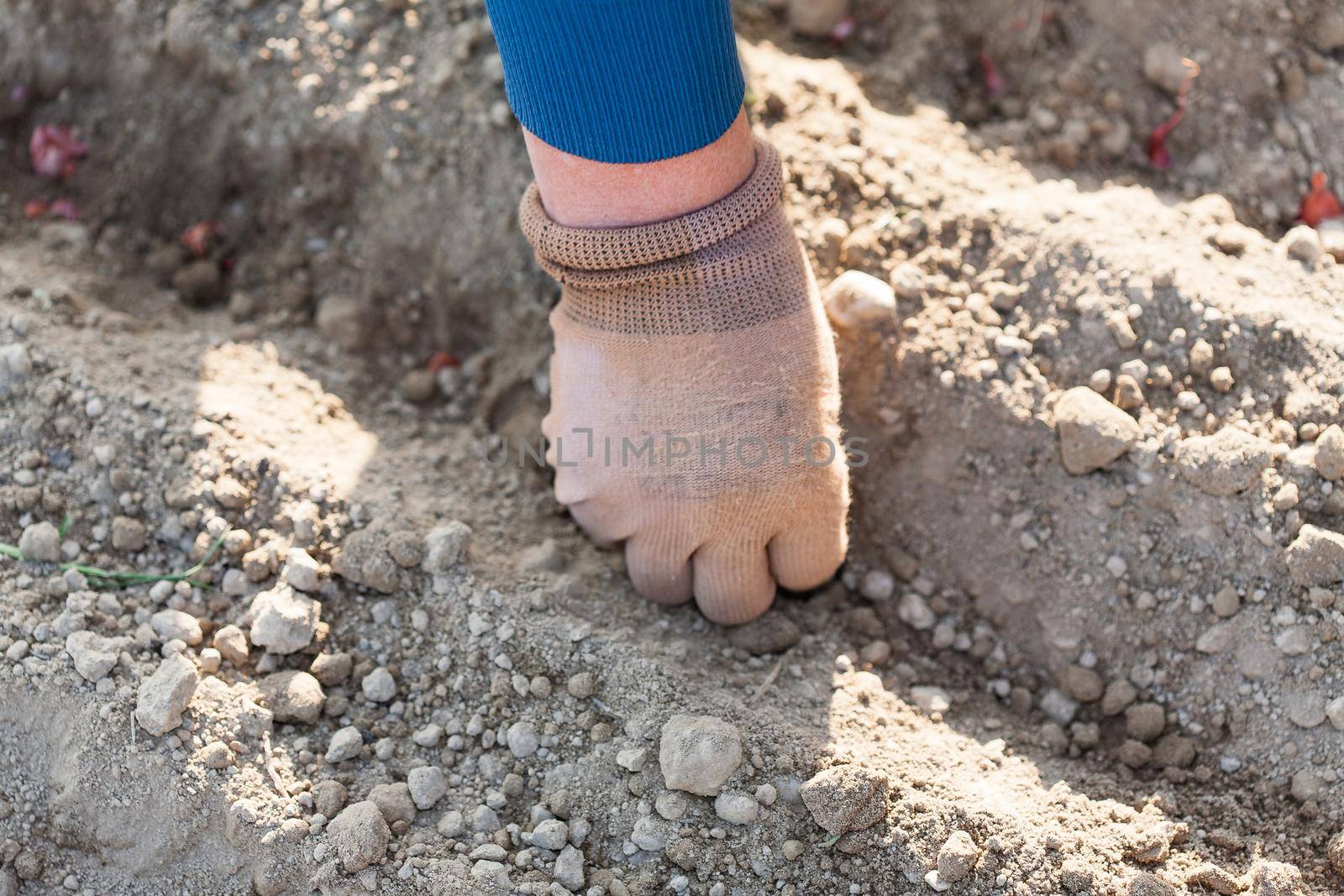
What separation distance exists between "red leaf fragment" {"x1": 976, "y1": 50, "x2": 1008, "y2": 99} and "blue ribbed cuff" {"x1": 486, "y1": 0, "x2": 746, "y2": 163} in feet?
2.87

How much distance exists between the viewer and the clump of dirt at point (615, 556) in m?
1.51

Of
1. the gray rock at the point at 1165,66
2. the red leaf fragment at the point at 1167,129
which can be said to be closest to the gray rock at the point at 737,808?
the red leaf fragment at the point at 1167,129

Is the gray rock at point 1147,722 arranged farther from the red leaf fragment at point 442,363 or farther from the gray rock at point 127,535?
the gray rock at point 127,535

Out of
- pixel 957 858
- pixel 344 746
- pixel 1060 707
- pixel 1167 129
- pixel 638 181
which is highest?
pixel 638 181

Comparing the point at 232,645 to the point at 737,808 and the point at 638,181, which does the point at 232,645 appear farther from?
the point at 638,181

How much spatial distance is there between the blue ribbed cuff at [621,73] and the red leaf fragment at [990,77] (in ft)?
2.87

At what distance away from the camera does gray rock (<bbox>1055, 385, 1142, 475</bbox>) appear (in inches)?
67.2

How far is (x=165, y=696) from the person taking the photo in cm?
151

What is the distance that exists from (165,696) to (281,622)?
18 centimetres

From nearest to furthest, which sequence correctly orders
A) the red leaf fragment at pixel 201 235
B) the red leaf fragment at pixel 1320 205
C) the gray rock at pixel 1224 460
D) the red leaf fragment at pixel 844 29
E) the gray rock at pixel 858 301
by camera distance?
1. the gray rock at pixel 1224 460
2. the gray rock at pixel 858 301
3. the red leaf fragment at pixel 1320 205
4. the red leaf fragment at pixel 201 235
5. the red leaf fragment at pixel 844 29

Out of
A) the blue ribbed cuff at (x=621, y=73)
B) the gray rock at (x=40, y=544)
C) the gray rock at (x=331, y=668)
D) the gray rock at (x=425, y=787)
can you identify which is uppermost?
the blue ribbed cuff at (x=621, y=73)

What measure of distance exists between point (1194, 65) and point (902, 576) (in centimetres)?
108

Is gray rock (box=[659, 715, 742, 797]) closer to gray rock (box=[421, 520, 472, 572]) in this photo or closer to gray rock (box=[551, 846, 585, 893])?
gray rock (box=[551, 846, 585, 893])

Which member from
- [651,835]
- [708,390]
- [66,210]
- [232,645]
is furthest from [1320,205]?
[66,210]
